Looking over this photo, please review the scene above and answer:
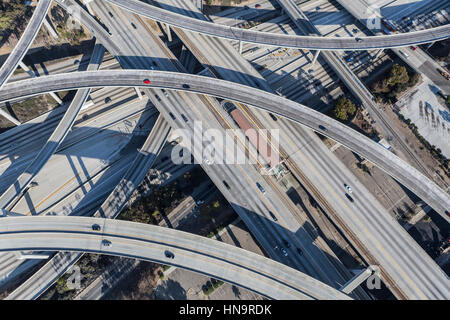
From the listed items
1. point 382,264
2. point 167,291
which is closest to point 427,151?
point 382,264

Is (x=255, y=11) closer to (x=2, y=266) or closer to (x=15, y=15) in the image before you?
(x=15, y=15)

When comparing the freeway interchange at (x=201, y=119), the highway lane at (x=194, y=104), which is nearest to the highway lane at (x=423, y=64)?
the freeway interchange at (x=201, y=119)

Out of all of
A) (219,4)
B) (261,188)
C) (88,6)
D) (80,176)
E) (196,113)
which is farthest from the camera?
(219,4)

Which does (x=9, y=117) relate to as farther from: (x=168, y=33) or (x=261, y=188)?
(x=261, y=188)

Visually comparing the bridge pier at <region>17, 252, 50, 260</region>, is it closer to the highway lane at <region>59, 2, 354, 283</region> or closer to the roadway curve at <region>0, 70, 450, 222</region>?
the roadway curve at <region>0, 70, 450, 222</region>

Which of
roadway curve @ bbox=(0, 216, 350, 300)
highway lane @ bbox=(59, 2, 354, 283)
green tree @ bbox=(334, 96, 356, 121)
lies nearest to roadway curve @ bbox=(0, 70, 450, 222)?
highway lane @ bbox=(59, 2, 354, 283)

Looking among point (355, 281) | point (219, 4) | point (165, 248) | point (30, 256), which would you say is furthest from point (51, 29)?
point (355, 281)
